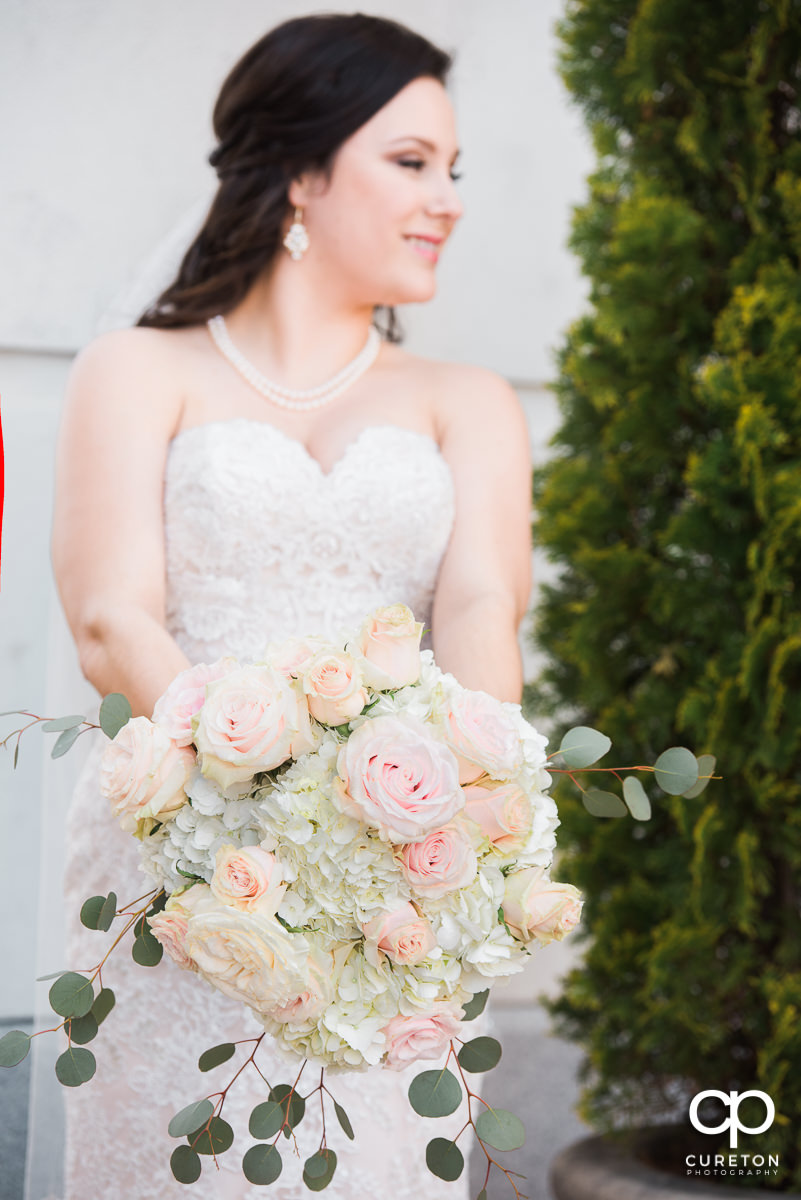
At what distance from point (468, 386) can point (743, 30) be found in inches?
44.1

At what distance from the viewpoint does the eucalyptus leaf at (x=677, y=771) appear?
125 cm

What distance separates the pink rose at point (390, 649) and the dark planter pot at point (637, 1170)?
160 cm

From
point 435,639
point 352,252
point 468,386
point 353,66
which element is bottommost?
point 435,639

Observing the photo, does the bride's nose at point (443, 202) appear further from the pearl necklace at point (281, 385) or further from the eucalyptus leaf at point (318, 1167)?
the eucalyptus leaf at point (318, 1167)

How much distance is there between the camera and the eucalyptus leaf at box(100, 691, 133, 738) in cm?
125

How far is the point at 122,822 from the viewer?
1.19 meters

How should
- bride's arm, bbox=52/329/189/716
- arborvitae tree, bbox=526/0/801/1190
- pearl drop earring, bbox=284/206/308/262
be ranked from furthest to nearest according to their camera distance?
arborvitae tree, bbox=526/0/801/1190, pearl drop earring, bbox=284/206/308/262, bride's arm, bbox=52/329/189/716

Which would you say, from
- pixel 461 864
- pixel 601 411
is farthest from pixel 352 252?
pixel 461 864

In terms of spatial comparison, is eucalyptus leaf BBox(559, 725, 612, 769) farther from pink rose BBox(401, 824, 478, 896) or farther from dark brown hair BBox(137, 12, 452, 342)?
dark brown hair BBox(137, 12, 452, 342)

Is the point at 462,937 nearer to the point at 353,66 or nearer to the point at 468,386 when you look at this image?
the point at 468,386

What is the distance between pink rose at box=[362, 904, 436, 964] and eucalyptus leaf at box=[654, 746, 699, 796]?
0.30 m

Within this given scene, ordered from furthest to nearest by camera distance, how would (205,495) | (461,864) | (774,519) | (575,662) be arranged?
(575,662), (774,519), (205,495), (461,864)

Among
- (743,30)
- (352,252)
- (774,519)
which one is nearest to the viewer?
(352,252)

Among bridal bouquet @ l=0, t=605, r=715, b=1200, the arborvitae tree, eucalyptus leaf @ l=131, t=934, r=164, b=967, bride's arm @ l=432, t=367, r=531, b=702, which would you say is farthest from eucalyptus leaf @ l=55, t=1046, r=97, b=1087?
the arborvitae tree
